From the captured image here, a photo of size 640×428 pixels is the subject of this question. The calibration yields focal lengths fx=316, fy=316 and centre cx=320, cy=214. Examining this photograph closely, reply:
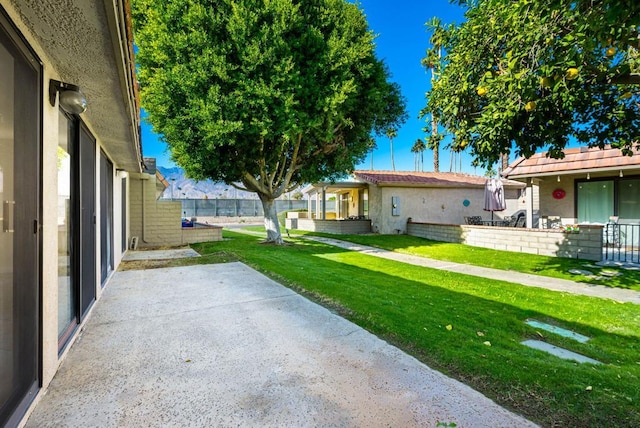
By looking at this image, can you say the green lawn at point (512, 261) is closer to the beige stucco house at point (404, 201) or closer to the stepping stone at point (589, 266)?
the stepping stone at point (589, 266)

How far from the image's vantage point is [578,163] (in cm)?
1194

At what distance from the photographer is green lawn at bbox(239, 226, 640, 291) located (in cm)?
733

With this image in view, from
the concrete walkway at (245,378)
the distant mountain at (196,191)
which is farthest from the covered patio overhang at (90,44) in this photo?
the distant mountain at (196,191)

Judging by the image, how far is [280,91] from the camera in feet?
30.1

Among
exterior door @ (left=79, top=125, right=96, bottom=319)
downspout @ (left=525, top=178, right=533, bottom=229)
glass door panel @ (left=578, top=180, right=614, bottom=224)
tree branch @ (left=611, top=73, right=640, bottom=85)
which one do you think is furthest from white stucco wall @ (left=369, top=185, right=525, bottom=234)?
exterior door @ (left=79, top=125, right=96, bottom=319)

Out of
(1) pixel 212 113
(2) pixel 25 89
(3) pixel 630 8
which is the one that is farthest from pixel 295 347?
(1) pixel 212 113

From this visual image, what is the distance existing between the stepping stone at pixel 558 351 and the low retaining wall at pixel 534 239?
7789 mm

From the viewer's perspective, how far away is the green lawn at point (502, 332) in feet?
8.09

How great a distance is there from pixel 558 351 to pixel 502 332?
58cm

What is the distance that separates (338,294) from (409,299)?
118 centimetres

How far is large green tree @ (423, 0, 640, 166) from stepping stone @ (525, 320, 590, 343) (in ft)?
10.0

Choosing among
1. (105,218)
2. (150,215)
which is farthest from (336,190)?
(105,218)

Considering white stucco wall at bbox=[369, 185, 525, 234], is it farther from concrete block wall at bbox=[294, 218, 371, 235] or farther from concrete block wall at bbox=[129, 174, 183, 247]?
concrete block wall at bbox=[129, 174, 183, 247]

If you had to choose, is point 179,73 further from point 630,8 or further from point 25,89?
point 630,8
